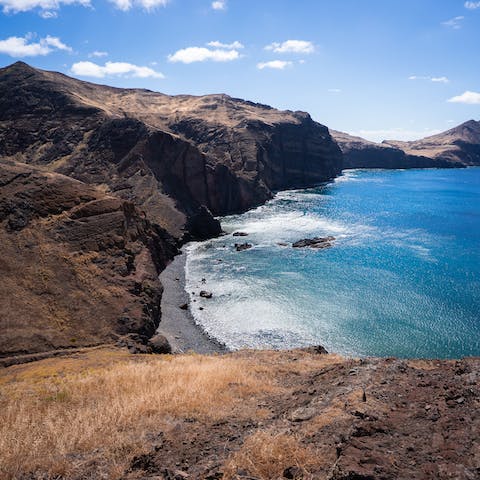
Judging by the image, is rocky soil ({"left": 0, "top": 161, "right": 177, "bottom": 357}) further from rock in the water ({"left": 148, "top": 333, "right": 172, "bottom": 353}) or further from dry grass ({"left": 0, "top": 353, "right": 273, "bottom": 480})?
dry grass ({"left": 0, "top": 353, "right": 273, "bottom": 480})

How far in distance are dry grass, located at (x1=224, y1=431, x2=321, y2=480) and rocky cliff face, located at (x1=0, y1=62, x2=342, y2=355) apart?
30.7 meters

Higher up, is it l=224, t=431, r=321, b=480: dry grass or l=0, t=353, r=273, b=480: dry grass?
l=224, t=431, r=321, b=480: dry grass

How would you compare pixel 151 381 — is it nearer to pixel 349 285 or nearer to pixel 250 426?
pixel 250 426

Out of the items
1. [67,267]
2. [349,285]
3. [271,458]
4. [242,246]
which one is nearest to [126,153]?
[242,246]

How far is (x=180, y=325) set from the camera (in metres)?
52.5

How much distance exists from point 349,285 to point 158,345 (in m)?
34.1

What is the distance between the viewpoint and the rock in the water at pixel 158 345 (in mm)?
41781

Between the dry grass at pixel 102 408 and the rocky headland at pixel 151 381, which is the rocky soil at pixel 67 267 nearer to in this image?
the rocky headland at pixel 151 381

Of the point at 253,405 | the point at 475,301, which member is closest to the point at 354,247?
the point at 475,301

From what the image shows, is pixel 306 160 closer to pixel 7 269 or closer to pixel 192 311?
pixel 192 311

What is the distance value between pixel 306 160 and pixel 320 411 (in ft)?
608

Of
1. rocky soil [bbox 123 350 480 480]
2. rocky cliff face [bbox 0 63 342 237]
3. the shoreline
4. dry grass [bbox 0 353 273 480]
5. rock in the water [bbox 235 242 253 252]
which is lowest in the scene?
the shoreline

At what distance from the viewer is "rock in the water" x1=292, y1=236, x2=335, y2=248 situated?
85.9m

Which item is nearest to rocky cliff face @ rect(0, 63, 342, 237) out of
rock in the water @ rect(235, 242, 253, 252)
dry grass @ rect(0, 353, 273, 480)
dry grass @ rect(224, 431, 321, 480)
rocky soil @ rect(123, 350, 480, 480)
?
rock in the water @ rect(235, 242, 253, 252)
